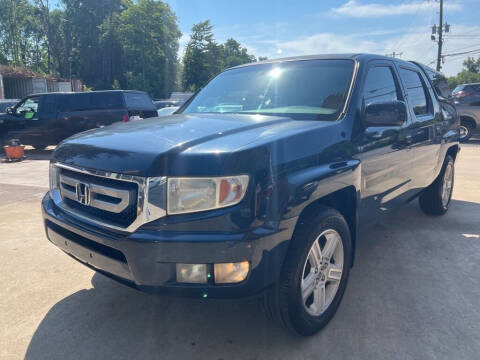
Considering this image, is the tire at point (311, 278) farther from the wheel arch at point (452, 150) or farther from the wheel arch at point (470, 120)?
the wheel arch at point (470, 120)

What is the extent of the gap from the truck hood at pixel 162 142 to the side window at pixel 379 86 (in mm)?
761

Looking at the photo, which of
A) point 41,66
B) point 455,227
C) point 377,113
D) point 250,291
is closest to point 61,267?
point 250,291

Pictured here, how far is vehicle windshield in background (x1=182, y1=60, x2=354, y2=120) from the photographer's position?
115 inches

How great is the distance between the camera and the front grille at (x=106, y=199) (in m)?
2.08

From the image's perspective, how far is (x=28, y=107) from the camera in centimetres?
1233

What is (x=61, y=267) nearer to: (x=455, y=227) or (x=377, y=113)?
(x=377, y=113)

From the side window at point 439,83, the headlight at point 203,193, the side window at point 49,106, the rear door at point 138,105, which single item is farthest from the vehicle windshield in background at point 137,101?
the headlight at point 203,193

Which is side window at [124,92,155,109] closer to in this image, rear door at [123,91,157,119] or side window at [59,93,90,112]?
rear door at [123,91,157,119]

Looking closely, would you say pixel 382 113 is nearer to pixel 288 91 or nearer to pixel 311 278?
pixel 288 91

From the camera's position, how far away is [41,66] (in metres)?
65.6

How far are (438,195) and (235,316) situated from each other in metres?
3.42

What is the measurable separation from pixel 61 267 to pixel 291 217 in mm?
2457

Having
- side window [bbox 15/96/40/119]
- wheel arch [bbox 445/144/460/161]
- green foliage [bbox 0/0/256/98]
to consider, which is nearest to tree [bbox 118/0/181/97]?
green foliage [bbox 0/0/256/98]

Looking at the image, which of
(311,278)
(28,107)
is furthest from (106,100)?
→ (311,278)
